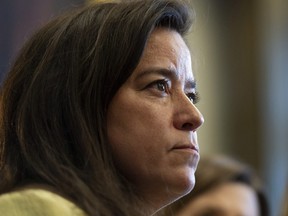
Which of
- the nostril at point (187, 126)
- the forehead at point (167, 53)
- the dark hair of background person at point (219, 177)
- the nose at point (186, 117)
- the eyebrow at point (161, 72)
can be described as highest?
the forehead at point (167, 53)

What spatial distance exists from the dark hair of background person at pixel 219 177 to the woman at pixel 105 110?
125 centimetres

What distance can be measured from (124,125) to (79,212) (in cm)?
29

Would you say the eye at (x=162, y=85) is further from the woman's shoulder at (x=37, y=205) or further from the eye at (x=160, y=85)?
the woman's shoulder at (x=37, y=205)

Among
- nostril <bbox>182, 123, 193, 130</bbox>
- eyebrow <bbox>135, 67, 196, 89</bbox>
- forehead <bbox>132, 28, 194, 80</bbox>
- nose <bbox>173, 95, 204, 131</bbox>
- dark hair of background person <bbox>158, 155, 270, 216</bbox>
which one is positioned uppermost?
forehead <bbox>132, 28, 194, 80</bbox>

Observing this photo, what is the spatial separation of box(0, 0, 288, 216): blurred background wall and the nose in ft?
11.2

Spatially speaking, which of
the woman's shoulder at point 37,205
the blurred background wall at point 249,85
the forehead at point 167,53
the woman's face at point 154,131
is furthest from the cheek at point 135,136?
the blurred background wall at point 249,85

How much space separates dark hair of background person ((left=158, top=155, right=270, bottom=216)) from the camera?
3.05 m

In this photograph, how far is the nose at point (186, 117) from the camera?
175 cm

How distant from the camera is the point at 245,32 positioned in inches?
212

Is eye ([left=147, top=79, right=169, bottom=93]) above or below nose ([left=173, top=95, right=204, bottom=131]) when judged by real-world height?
above

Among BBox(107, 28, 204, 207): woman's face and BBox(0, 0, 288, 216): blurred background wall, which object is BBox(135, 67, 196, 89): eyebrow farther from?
BBox(0, 0, 288, 216): blurred background wall

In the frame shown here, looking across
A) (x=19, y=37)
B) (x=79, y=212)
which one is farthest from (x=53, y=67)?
(x=19, y=37)

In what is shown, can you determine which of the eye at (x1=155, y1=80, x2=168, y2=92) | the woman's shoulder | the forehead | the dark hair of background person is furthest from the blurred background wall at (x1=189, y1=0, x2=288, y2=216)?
the woman's shoulder

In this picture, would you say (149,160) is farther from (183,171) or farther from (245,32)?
(245,32)
